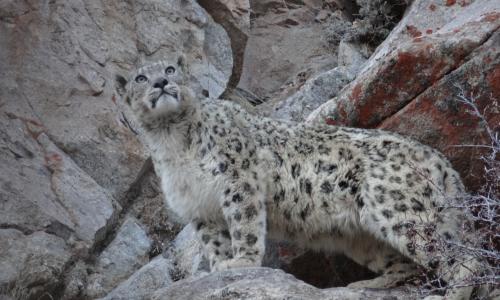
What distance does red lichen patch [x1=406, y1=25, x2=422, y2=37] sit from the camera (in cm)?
1092

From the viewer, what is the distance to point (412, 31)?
433 inches

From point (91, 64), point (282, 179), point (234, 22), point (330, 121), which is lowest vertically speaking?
point (282, 179)

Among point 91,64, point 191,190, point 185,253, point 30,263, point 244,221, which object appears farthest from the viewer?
point 91,64

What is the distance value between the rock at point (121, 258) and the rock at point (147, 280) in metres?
0.34

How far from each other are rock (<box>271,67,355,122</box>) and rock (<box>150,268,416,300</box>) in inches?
171

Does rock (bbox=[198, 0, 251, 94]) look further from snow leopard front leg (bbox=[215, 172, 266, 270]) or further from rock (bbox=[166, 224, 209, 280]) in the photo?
snow leopard front leg (bbox=[215, 172, 266, 270])

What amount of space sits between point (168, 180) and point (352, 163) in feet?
5.69

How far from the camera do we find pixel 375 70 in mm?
8766

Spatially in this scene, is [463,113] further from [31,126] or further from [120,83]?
[31,126]

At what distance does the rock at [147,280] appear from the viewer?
8.88 meters

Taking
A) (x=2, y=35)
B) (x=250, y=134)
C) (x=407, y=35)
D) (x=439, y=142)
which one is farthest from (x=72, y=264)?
(x=407, y=35)

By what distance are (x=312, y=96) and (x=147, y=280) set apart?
362 centimetres

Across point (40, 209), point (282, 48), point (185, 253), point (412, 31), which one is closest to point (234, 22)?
point (282, 48)

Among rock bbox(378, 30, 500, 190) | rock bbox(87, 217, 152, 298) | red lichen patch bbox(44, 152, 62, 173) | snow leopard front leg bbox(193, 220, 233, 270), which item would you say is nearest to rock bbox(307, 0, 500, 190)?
rock bbox(378, 30, 500, 190)
